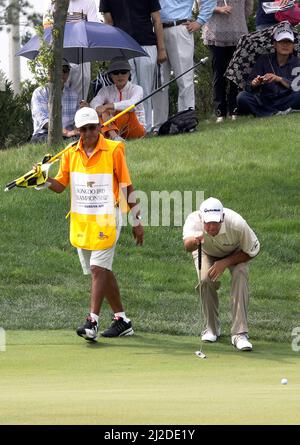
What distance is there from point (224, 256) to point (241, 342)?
80 centimetres

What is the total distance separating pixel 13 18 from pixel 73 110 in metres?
5.74

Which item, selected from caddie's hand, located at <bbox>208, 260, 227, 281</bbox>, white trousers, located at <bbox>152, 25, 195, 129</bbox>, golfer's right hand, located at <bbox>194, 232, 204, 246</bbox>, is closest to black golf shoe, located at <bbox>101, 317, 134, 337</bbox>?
caddie's hand, located at <bbox>208, 260, 227, 281</bbox>

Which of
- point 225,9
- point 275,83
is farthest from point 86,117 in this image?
point 225,9

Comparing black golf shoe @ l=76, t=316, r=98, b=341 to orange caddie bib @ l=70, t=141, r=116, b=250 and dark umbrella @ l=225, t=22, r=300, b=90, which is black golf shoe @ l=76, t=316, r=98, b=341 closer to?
orange caddie bib @ l=70, t=141, r=116, b=250

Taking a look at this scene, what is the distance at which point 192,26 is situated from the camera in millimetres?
18703

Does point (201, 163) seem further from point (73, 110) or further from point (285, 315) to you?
point (285, 315)

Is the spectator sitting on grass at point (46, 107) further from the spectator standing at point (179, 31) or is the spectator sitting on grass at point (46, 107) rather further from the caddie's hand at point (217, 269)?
the caddie's hand at point (217, 269)

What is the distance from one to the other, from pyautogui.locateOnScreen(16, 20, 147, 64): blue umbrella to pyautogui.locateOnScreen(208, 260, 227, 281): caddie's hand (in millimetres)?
6848

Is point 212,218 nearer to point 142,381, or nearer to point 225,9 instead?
point 142,381

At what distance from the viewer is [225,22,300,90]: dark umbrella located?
18.6m

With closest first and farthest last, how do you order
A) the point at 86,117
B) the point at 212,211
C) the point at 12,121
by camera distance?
the point at 212,211
the point at 86,117
the point at 12,121

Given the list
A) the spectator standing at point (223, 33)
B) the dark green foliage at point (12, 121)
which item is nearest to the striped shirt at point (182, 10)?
the spectator standing at point (223, 33)

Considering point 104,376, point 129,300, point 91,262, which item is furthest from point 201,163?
point 104,376

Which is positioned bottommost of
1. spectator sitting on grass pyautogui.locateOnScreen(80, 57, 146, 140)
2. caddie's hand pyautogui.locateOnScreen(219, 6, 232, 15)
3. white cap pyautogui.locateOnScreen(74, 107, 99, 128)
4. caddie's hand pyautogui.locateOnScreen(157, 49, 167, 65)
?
spectator sitting on grass pyautogui.locateOnScreen(80, 57, 146, 140)
